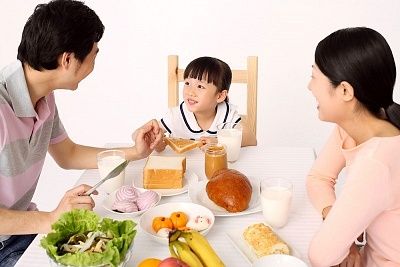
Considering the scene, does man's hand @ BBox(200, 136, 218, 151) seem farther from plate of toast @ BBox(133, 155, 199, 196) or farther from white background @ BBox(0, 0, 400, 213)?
white background @ BBox(0, 0, 400, 213)

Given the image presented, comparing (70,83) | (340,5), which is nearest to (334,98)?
(70,83)

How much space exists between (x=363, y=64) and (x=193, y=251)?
551 mm

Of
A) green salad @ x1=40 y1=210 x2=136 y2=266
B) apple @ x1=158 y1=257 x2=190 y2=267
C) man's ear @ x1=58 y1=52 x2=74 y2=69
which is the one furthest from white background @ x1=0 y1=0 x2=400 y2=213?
apple @ x1=158 y1=257 x2=190 y2=267

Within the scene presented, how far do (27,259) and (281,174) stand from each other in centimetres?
78

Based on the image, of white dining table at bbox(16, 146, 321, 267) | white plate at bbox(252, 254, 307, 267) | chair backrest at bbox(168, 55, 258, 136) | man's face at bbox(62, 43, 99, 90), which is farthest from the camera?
chair backrest at bbox(168, 55, 258, 136)

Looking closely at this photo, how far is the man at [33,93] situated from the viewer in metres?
1.36

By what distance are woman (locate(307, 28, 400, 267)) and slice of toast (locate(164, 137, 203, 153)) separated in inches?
19.4

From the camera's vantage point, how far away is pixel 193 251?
1021 mm

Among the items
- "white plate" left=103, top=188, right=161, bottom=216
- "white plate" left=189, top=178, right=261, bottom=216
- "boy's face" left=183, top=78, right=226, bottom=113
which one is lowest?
"white plate" left=189, top=178, right=261, bottom=216

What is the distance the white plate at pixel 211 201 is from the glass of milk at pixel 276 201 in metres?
0.06

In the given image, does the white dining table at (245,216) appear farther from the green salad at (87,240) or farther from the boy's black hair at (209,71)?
the boy's black hair at (209,71)

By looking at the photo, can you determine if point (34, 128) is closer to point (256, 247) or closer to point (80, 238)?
point (80, 238)

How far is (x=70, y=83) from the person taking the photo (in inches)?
59.9

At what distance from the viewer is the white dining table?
1.14 meters
